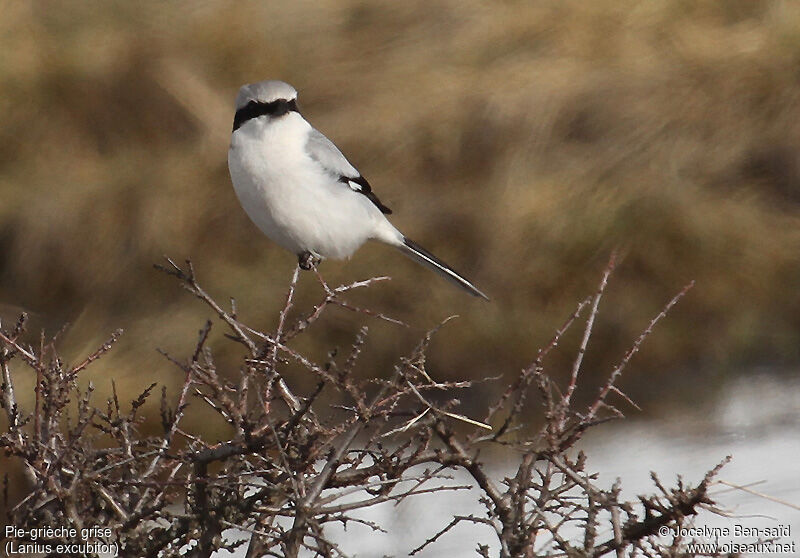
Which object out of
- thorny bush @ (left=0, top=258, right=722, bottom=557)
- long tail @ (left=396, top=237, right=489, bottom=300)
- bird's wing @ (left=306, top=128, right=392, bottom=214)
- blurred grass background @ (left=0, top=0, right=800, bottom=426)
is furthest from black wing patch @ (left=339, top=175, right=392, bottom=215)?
blurred grass background @ (left=0, top=0, right=800, bottom=426)

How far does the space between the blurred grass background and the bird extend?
2.24 metres

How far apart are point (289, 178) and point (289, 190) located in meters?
0.03

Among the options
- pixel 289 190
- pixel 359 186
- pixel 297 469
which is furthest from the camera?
pixel 359 186

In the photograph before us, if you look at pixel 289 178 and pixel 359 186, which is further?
pixel 359 186

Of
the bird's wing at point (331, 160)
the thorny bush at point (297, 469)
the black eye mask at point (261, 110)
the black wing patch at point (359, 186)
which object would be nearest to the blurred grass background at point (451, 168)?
the black wing patch at point (359, 186)

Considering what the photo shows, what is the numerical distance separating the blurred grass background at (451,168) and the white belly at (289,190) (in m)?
2.25

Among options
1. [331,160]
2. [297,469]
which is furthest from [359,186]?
[297,469]

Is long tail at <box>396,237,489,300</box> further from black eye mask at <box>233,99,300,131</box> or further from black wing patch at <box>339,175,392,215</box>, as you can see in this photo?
black eye mask at <box>233,99,300,131</box>

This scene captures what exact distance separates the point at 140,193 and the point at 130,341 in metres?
0.76

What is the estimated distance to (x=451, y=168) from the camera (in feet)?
17.1

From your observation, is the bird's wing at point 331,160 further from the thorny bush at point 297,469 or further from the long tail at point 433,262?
the thorny bush at point 297,469

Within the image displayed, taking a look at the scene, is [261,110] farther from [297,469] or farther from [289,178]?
[297,469]

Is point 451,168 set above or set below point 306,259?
above

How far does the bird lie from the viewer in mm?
2434
